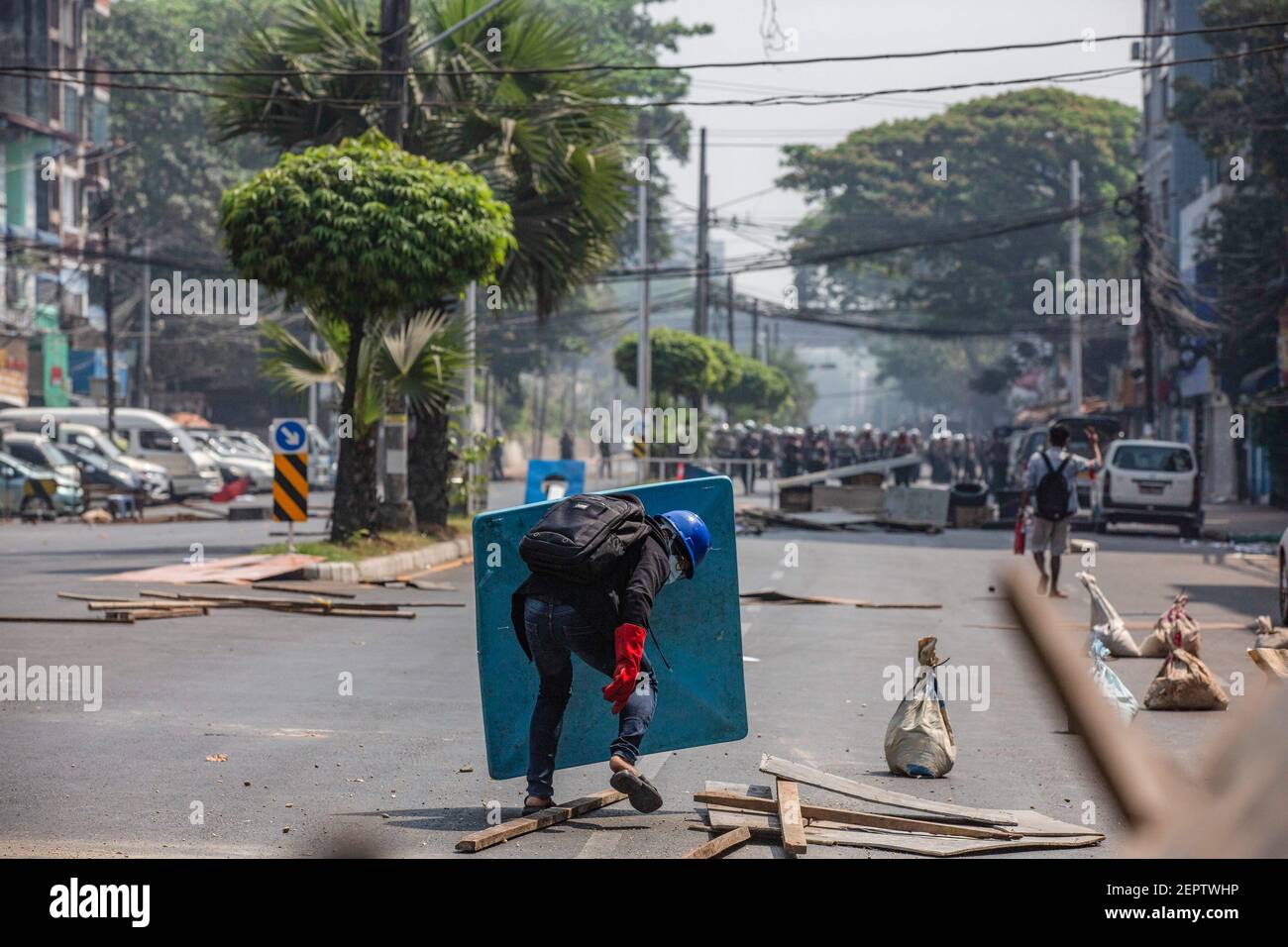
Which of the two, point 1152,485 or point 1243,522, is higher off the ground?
point 1152,485

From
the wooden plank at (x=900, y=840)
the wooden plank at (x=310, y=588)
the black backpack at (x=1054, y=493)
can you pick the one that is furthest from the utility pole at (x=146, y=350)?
the wooden plank at (x=900, y=840)

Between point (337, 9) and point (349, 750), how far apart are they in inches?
663

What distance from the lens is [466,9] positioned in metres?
25.0

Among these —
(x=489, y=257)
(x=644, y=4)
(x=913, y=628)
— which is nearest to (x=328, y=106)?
(x=489, y=257)

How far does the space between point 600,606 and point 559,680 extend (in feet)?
1.35

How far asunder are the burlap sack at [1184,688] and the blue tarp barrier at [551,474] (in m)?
18.1

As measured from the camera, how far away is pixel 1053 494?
18.4 m

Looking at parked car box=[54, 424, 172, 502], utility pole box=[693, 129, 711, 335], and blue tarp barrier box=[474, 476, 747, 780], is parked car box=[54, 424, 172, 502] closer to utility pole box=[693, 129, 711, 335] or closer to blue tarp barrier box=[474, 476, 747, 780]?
utility pole box=[693, 129, 711, 335]

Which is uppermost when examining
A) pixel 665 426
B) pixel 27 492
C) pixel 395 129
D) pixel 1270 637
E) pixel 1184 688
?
pixel 395 129

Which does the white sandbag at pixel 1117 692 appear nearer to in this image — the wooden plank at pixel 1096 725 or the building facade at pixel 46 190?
the wooden plank at pixel 1096 725

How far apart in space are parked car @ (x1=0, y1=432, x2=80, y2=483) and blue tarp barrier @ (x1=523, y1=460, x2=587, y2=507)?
11.4 m

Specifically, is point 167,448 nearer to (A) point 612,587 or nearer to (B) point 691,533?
(B) point 691,533

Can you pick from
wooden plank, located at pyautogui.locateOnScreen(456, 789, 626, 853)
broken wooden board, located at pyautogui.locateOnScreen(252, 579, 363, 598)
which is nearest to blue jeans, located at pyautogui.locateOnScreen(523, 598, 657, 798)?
wooden plank, located at pyautogui.locateOnScreen(456, 789, 626, 853)

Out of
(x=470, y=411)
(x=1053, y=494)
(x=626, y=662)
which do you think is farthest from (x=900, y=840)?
(x=470, y=411)
